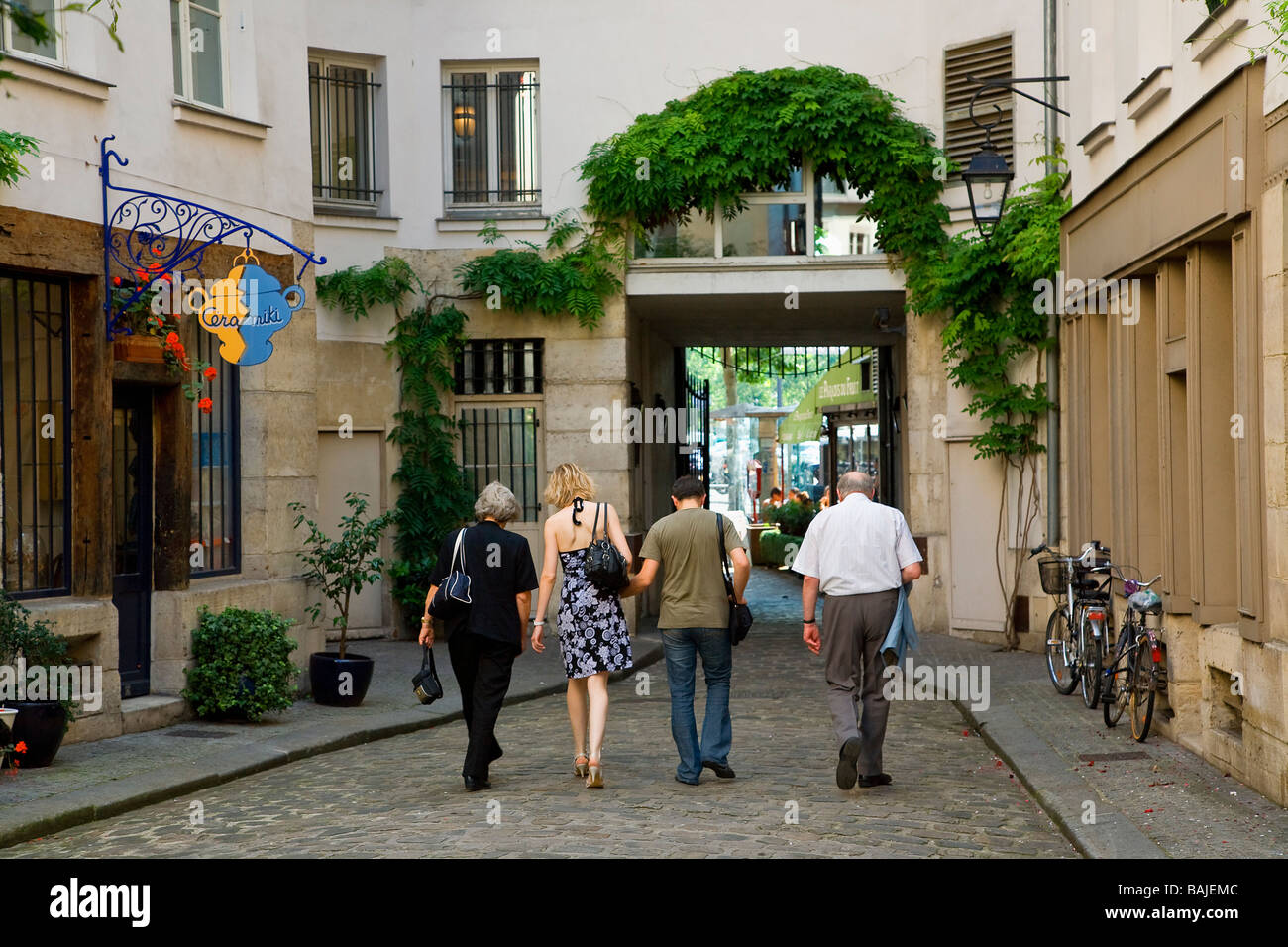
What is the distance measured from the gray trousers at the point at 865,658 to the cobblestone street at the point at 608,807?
35cm

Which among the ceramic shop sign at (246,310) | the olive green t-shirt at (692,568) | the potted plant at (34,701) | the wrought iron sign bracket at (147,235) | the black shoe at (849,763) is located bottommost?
the black shoe at (849,763)

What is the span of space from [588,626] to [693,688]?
701 millimetres

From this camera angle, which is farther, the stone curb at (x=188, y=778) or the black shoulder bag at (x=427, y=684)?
the black shoulder bag at (x=427, y=684)

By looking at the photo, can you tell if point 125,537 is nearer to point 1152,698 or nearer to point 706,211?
point 1152,698

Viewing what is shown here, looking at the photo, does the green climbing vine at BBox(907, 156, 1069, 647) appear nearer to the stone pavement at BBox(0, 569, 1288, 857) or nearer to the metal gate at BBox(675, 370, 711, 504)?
the stone pavement at BBox(0, 569, 1288, 857)

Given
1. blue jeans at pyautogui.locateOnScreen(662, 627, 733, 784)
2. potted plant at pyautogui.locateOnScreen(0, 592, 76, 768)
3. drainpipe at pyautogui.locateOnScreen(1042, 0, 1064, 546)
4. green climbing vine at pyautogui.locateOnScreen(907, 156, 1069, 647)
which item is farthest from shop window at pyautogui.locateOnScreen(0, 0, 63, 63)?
drainpipe at pyautogui.locateOnScreen(1042, 0, 1064, 546)

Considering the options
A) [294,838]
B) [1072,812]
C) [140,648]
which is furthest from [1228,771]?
[140,648]

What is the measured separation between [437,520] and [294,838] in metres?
10.1

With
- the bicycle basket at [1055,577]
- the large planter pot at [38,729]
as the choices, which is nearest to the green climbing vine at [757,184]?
the bicycle basket at [1055,577]

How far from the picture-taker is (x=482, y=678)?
8.49 meters

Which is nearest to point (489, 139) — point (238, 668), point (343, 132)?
point (343, 132)

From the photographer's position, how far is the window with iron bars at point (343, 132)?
17.0m

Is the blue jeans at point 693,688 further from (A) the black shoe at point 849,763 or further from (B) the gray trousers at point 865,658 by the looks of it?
(A) the black shoe at point 849,763
